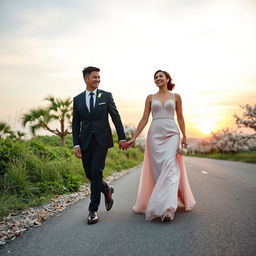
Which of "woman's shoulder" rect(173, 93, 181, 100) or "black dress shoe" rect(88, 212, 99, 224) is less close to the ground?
"woman's shoulder" rect(173, 93, 181, 100)

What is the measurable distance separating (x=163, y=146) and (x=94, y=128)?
129 centimetres

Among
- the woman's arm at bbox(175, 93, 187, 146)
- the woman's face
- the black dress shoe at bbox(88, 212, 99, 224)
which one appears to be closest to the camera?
the black dress shoe at bbox(88, 212, 99, 224)

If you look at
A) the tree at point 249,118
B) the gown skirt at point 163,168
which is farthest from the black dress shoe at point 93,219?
the tree at point 249,118

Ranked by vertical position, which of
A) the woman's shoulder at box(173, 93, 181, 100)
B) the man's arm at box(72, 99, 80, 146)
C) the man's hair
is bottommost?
the man's arm at box(72, 99, 80, 146)

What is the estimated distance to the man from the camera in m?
5.58

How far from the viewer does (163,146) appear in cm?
610

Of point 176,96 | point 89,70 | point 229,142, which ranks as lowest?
point 229,142

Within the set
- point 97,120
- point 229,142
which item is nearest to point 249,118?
point 229,142

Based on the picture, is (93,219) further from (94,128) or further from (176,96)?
(176,96)

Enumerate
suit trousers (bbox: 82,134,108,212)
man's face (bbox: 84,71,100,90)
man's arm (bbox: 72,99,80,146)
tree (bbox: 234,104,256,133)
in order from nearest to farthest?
suit trousers (bbox: 82,134,108,212)
man's face (bbox: 84,71,100,90)
man's arm (bbox: 72,99,80,146)
tree (bbox: 234,104,256,133)

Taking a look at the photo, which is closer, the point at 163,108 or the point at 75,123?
the point at 75,123

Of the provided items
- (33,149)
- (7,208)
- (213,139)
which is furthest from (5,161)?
(213,139)

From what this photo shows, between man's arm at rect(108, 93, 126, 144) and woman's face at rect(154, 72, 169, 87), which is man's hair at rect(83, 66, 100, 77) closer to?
man's arm at rect(108, 93, 126, 144)

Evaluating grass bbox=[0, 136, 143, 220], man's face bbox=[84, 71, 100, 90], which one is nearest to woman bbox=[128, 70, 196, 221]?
man's face bbox=[84, 71, 100, 90]
